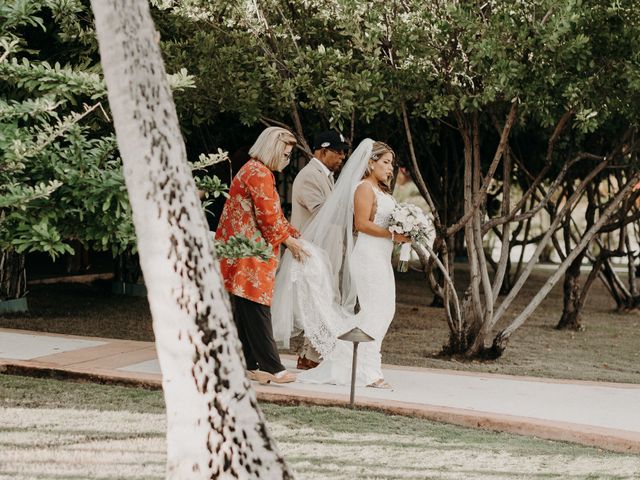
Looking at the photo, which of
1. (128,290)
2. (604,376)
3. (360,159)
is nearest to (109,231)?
(360,159)

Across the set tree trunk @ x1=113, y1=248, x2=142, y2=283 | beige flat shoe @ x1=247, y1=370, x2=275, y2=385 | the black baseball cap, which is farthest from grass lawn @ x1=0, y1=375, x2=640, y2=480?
tree trunk @ x1=113, y1=248, x2=142, y2=283

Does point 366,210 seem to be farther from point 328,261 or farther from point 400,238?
point 328,261

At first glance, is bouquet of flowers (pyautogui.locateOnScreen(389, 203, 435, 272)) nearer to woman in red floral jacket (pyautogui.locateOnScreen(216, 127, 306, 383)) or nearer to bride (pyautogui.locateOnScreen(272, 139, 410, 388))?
bride (pyautogui.locateOnScreen(272, 139, 410, 388))

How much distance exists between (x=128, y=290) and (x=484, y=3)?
8.50 m

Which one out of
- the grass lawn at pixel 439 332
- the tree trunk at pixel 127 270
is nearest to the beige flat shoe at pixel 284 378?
the grass lawn at pixel 439 332

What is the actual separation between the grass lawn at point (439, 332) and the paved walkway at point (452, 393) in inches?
49.7

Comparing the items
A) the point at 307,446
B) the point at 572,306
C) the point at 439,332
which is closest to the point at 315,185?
Result: the point at 307,446

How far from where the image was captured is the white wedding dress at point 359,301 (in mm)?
8281

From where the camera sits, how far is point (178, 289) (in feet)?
14.3

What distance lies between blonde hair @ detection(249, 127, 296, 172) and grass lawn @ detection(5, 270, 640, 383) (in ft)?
10.4

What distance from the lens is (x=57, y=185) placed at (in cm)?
565

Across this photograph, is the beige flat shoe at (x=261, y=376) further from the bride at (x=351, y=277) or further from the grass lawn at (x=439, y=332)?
the grass lawn at (x=439, y=332)

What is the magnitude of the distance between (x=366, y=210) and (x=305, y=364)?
1502 mm

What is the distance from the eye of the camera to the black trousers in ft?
25.8
